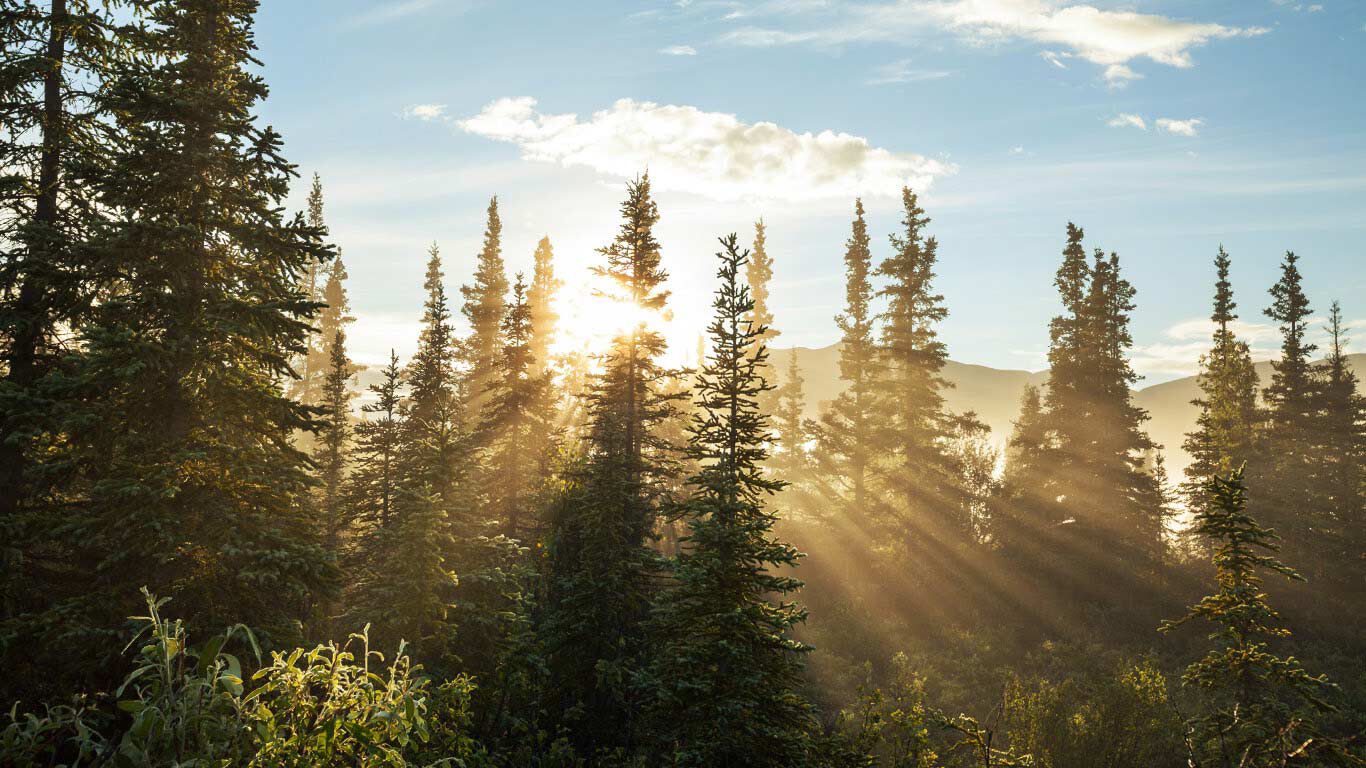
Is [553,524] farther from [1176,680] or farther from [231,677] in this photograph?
[1176,680]

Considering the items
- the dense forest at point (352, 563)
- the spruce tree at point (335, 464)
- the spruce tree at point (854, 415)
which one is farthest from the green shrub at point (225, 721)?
the spruce tree at point (854, 415)

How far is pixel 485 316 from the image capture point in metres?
48.8

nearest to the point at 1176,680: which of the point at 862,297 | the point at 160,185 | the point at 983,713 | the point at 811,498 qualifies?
the point at 983,713

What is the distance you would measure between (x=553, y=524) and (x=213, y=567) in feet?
34.5

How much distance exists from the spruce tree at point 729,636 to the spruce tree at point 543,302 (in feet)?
148

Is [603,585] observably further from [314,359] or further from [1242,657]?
[314,359]

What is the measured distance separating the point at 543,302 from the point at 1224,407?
49952mm

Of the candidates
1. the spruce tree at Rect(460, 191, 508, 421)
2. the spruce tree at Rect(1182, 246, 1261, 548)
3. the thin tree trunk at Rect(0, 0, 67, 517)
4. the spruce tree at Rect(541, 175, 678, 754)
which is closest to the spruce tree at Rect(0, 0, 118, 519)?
the thin tree trunk at Rect(0, 0, 67, 517)

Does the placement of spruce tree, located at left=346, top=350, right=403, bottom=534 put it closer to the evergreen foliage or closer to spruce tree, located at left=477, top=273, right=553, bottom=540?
spruce tree, located at left=477, top=273, right=553, bottom=540

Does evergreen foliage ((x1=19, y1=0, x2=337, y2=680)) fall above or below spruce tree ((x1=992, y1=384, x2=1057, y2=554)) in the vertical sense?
above

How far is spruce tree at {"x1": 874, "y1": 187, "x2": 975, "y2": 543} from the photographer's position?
124 ft

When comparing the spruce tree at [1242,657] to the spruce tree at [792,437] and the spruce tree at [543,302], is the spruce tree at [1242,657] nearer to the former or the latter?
the spruce tree at [792,437]

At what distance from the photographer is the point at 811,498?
144 feet

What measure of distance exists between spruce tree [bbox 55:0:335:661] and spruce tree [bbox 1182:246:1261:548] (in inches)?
1736
